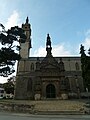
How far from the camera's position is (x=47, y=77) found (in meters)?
45.1

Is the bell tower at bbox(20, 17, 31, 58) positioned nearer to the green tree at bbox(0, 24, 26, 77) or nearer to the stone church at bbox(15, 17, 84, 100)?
the stone church at bbox(15, 17, 84, 100)

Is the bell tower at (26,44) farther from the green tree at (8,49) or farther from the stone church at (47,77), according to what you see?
the green tree at (8,49)

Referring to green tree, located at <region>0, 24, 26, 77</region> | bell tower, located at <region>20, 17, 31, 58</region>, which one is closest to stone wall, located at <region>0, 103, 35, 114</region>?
green tree, located at <region>0, 24, 26, 77</region>

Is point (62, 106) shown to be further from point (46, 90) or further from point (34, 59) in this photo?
point (34, 59)

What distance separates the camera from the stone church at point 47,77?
44188mm

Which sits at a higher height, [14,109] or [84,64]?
[84,64]

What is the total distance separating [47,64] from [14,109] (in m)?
22.6

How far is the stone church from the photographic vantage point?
44.2 metres

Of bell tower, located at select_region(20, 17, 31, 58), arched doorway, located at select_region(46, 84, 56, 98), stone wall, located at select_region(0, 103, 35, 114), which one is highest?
bell tower, located at select_region(20, 17, 31, 58)

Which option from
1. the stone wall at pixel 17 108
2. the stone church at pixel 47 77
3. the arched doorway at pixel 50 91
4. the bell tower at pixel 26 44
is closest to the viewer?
the stone wall at pixel 17 108

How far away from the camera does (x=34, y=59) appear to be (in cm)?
6081

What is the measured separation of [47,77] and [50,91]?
3702 millimetres

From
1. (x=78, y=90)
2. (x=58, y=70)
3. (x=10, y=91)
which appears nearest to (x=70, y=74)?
(x=78, y=90)

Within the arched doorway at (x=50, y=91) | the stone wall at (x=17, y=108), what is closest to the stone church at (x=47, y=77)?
the arched doorway at (x=50, y=91)
